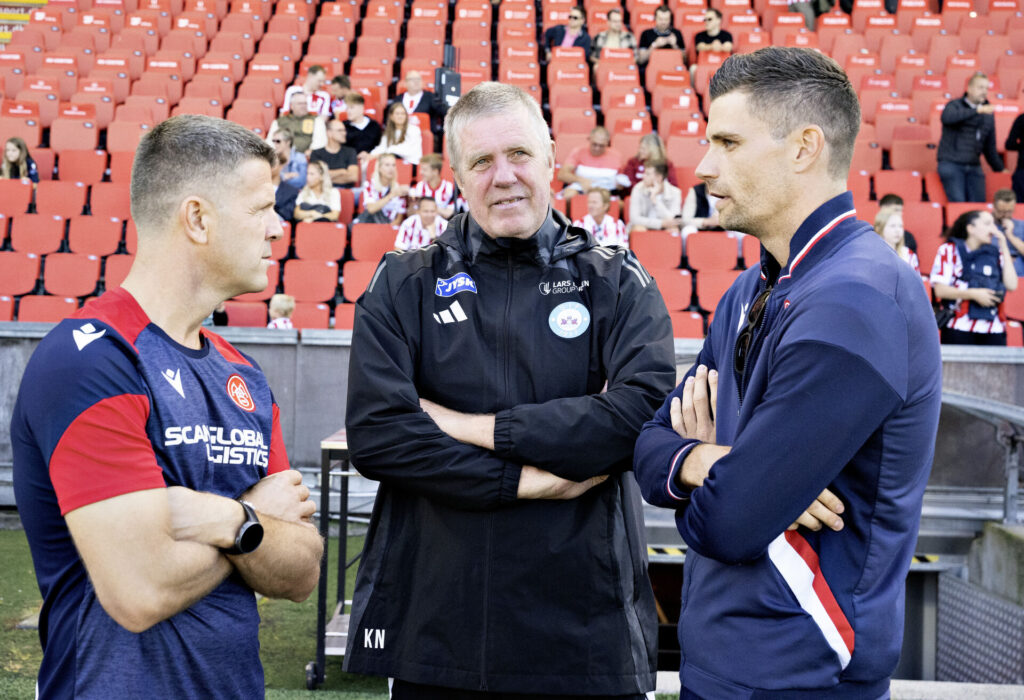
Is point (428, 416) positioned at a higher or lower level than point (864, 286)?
lower

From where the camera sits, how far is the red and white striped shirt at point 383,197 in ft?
26.7

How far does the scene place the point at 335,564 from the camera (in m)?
5.30

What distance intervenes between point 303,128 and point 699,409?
8.16 m

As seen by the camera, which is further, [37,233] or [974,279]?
[37,233]

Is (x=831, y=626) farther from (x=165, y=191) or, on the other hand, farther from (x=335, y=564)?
(x=335, y=564)

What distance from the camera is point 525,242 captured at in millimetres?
2076

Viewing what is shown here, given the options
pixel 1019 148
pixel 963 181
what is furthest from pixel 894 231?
pixel 1019 148

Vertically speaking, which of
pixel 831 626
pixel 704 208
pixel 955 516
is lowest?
pixel 955 516

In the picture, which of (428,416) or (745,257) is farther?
(745,257)

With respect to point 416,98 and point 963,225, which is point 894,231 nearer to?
point 963,225

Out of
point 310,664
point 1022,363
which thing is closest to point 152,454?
point 310,664

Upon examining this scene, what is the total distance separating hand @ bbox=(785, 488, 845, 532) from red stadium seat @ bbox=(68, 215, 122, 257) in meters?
7.75

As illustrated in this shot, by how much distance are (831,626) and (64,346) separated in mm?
1213

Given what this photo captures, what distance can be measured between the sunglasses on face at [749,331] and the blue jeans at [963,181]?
8.00 meters
